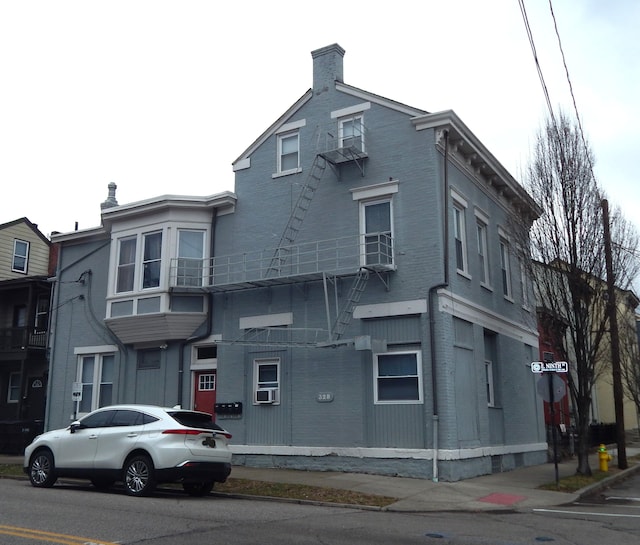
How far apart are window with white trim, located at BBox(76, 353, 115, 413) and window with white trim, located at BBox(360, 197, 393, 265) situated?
932cm

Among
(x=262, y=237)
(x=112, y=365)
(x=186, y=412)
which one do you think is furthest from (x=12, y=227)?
(x=186, y=412)

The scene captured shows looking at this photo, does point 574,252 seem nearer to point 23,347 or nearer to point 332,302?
point 332,302

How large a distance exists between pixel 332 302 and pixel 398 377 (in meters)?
2.68

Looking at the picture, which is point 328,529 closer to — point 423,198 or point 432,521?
point 432,521

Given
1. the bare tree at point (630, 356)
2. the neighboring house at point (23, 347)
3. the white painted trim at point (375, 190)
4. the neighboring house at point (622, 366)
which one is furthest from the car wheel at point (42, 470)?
the bare tree at point (630, 356)

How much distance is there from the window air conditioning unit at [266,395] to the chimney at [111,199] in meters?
9.95

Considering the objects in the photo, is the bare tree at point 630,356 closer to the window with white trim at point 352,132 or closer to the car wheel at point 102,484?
the window with white trim at point 352,132

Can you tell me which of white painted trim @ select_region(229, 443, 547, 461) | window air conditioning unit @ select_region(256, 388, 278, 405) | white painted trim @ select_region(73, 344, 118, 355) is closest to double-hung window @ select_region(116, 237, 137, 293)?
white painted trim @ select_region(73, 344, 118, 355)

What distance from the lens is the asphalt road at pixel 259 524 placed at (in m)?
8.59

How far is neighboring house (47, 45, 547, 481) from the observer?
16844 millimetres

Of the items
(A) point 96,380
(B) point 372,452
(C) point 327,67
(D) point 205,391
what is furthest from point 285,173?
(A) point 96,380

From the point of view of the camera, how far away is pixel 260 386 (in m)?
18.9

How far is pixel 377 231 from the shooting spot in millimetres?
17984

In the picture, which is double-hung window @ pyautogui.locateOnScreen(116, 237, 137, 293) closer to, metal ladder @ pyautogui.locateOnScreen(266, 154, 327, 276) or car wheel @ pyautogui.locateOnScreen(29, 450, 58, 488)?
metal ladder @ pyautogui.locateOnScreen(266, 154, 327, 276)
